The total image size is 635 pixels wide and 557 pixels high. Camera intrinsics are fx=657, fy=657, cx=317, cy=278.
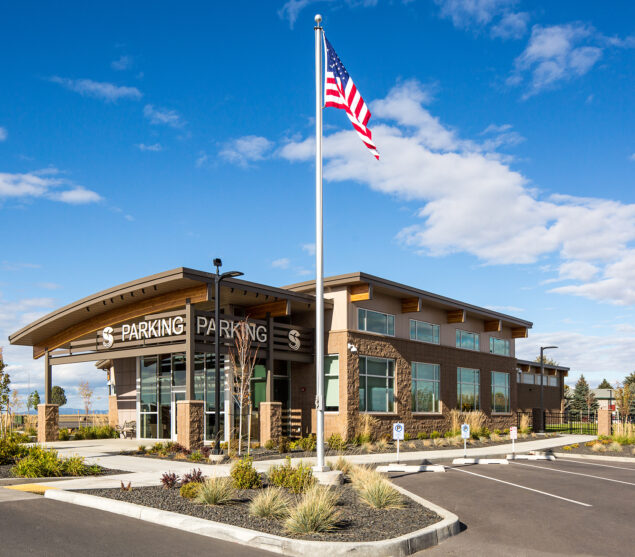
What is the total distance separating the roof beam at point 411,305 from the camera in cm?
2964

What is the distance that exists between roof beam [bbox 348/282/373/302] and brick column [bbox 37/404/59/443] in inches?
553

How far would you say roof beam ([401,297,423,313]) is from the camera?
29641 millimetres

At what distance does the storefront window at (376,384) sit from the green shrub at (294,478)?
44.6 feet

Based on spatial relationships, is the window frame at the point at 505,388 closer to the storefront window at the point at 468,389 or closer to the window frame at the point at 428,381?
the storefront window at the point at 468,389

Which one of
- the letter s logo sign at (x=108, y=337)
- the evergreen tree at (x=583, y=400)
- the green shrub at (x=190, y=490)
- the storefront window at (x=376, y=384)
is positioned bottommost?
the evergreen tree at (x=583, y=400)

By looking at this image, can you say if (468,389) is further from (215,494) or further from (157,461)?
(215,494)

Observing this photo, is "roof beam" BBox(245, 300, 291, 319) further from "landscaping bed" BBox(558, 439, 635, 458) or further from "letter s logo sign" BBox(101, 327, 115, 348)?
"landscaping bed" BBox(558, 439, 635, 458)

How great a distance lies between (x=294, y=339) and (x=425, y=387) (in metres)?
7.98

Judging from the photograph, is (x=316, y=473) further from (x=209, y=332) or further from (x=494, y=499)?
(x=209, y=332)

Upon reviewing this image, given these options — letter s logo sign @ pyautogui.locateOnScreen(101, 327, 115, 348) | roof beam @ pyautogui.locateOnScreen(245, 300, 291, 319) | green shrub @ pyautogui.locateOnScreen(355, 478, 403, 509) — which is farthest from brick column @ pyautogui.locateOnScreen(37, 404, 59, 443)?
green shrub @ pyautogui.locateOnScreen(355, 478, 403, 509)

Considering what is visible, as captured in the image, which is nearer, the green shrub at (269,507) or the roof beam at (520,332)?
the green shrub at (269,507)

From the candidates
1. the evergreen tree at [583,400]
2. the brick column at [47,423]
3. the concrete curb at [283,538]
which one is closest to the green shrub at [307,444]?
the concrete curb at [283,538]

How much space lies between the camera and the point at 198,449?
2116cm

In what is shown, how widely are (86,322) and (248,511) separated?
66.2ft
